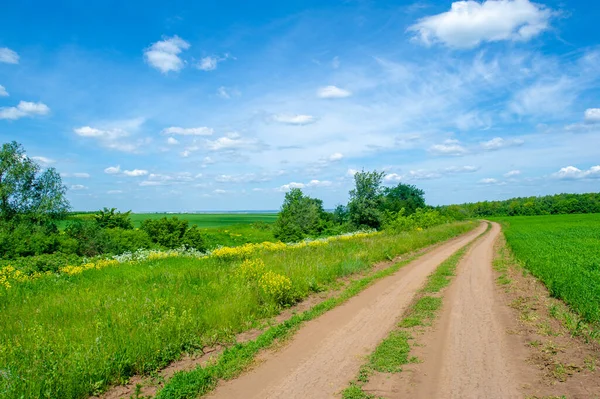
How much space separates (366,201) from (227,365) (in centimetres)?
3672

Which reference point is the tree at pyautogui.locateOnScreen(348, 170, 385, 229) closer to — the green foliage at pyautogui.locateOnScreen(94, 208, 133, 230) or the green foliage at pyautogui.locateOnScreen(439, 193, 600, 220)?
the green foliage at pyautogui.locateOnScreen(94, 208, 133, 230)

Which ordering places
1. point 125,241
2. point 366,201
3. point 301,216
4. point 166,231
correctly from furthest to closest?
point 301,216
point 366,201
point 166,231
point 125,241

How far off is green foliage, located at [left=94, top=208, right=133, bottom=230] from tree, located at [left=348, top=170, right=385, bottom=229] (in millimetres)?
24116

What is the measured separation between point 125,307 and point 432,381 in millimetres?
6584

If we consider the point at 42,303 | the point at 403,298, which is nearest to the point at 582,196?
the point at 403,298

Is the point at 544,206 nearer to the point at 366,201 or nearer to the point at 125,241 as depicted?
the point at 366,201

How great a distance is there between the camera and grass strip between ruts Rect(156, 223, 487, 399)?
531 centimetres

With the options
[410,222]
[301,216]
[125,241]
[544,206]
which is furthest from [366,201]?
[544,206]

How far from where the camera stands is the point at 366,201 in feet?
137

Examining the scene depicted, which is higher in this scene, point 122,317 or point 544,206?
point 544,206

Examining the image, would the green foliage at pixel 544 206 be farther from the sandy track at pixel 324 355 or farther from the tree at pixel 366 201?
the sandy track at pixel 324 355

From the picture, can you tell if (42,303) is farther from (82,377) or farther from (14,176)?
(14,176)

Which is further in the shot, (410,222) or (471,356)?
(410,222)

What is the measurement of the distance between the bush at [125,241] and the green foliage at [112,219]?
4.57m
